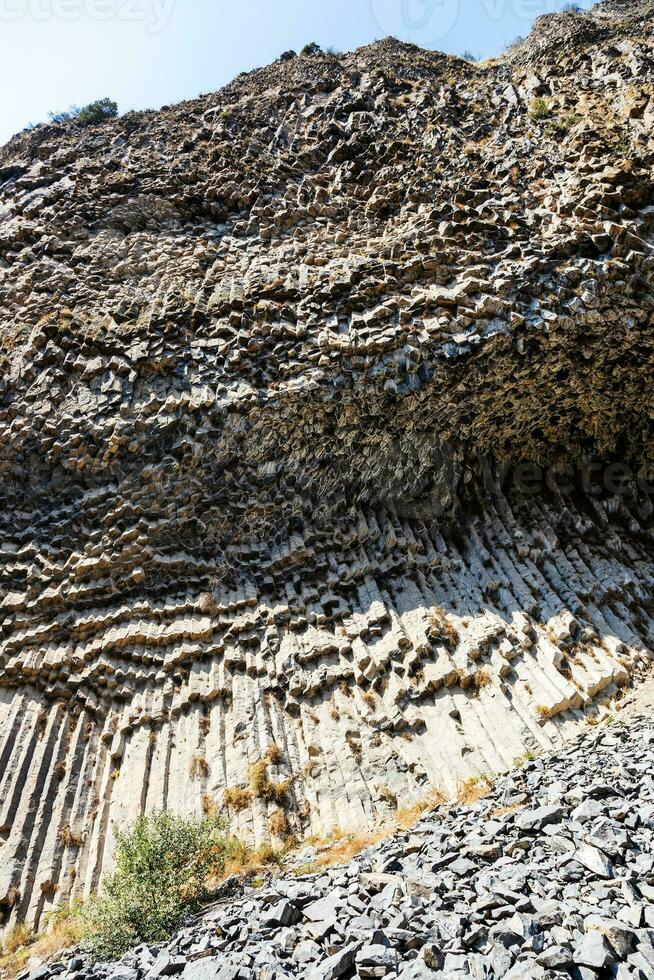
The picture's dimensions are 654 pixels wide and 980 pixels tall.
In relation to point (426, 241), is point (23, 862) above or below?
below

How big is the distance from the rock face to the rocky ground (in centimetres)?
227

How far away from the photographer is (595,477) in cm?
1265

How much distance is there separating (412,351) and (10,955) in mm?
10009

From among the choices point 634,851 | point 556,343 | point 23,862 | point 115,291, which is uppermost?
point 115,291

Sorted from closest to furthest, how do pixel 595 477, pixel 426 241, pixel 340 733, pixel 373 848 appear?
pixel 373 848 < pixel 340 733 < pixel 426 241 < pixel 595 477

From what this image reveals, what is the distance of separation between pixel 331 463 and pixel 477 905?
7842 millimetres

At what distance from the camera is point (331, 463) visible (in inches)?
444

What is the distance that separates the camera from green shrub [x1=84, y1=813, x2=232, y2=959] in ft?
19.6

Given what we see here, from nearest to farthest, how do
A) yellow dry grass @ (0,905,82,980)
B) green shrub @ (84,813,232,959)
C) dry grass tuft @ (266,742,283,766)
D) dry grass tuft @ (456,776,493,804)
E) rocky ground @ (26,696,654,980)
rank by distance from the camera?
rocky ground @ (26,696,654,980), green shrub @ (84,813,232,959), yellow dry grass @ (0,905,82,980), dry grass tuft @ (456,776,493,804), dry grass tuft @ (266,742,283,766)

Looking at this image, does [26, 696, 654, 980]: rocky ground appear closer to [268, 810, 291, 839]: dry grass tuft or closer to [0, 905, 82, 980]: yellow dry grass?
[0, 905, 82, 980]: yellow dry grass

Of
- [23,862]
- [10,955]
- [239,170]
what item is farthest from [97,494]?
[239,170]

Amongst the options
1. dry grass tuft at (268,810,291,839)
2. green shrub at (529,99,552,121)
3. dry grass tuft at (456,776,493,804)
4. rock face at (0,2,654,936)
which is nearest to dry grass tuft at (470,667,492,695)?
rock face at (0,2,654,936)

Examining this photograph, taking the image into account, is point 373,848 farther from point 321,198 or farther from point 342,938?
point 321,198

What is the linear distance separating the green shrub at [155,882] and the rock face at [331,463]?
0.98 m
